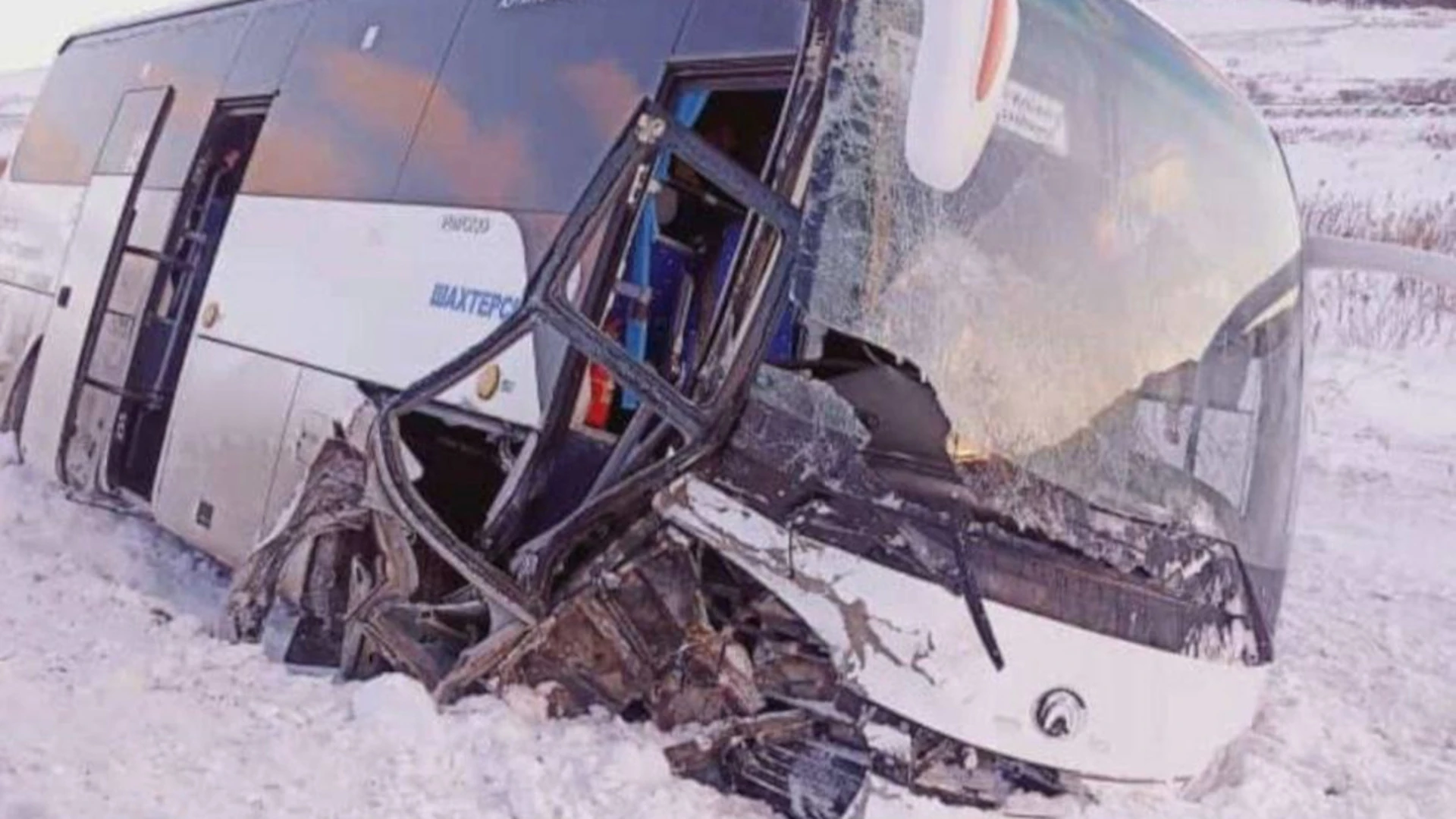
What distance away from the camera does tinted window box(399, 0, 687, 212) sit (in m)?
4.44

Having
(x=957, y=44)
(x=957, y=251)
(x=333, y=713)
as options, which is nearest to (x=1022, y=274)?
(x=957, y=251)

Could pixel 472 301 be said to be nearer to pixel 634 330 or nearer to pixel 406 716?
pixel 634 330

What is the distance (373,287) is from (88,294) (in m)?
2.95

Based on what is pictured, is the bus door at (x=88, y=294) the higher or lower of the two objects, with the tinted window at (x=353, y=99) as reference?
lower

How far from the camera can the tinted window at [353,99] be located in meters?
5.46

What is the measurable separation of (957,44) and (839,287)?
69 centimetres

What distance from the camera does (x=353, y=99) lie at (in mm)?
5801

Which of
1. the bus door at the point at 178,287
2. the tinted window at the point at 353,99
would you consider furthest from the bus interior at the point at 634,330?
the bus door at the point at 178,287

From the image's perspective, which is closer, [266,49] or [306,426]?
[306,426]

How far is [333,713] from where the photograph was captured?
375 centimetres

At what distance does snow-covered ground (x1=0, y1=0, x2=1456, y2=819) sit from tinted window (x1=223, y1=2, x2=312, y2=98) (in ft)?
7.49

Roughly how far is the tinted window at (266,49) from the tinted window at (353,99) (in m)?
0.13

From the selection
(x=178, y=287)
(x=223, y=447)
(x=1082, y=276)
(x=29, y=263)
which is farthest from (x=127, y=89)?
(x=1082, y=276)

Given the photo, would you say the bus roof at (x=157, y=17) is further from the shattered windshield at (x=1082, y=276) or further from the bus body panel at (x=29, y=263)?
the shattered windshield at (x=1082, y=276)
